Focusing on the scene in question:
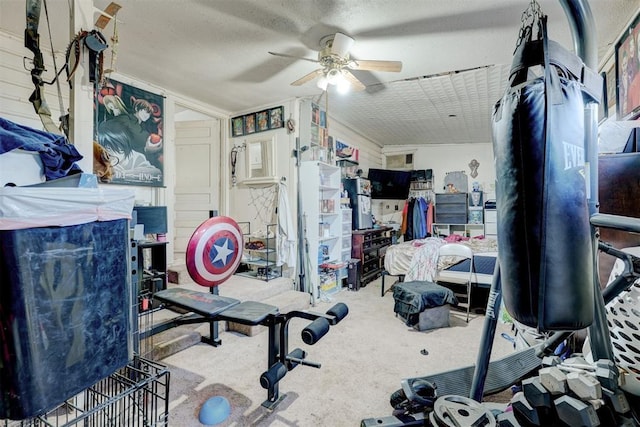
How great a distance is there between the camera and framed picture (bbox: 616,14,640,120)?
2186 mm

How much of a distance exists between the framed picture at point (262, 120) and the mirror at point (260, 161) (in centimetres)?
18

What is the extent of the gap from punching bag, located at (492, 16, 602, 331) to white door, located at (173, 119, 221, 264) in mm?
4261

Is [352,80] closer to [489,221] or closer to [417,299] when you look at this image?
[417,299]

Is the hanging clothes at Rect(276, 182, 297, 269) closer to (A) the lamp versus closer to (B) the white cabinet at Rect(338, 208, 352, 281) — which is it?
(B) the white cabinet at Rect(338, 208, 352, 281)

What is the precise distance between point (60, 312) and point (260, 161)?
12.7ft

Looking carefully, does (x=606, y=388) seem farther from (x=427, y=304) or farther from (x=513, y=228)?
(x=427, y=304)

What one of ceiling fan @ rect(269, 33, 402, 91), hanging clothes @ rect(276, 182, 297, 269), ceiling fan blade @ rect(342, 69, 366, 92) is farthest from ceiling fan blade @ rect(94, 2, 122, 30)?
hanging clothes @ rect(276, 182, 297, 269)

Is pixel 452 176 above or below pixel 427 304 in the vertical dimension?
above

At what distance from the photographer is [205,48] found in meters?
2.85

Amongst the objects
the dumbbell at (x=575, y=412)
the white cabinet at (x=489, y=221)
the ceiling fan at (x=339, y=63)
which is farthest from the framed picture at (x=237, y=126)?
the white cabinet at (x=489, y=221)

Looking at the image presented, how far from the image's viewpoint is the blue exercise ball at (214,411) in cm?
172

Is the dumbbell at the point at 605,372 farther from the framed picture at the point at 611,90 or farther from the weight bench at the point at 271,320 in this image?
the framed picture at the point at 611,90

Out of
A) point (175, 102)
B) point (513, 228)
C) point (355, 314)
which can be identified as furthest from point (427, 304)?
point (175, 102)

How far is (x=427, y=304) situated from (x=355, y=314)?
0.91 m
